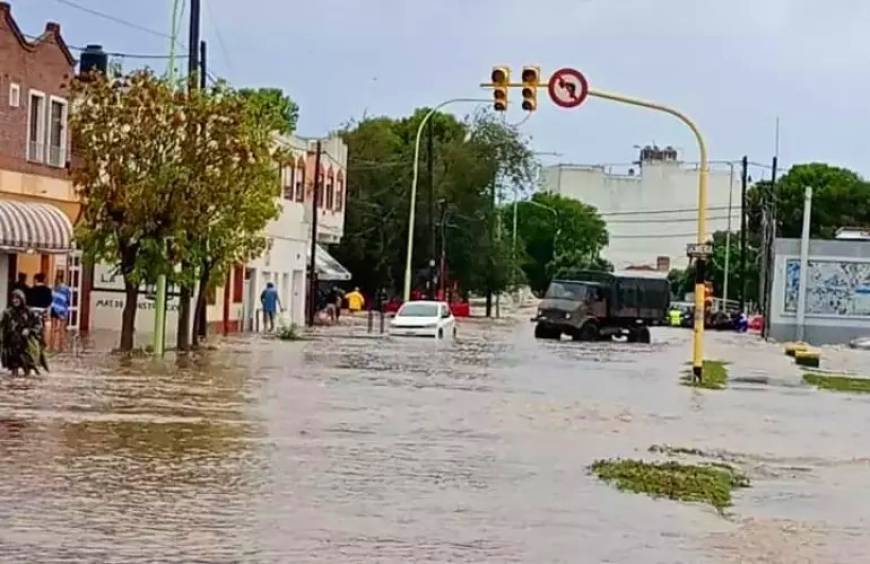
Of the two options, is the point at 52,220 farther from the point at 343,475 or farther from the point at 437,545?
the point at 437,545

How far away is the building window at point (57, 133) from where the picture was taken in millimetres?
47062

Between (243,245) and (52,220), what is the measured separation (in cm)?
603

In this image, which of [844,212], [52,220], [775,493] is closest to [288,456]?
[775,493]

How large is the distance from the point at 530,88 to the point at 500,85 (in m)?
0.65

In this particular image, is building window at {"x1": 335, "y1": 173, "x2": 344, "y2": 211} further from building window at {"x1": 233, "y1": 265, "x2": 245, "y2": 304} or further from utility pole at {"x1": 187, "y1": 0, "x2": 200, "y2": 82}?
utility pole at {"x1": 187, "y1": 0, "x2": 200, "y2": 82}

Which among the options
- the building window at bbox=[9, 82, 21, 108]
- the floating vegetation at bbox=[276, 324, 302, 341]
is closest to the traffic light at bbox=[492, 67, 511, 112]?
the building window at bbox=[9, 82, 21, 108]

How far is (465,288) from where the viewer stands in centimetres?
10169

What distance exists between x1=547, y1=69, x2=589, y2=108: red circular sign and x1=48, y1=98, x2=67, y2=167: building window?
19029mm

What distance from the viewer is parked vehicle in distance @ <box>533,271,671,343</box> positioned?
Answer: 219 ft

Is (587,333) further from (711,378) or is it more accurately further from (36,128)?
(36,128)

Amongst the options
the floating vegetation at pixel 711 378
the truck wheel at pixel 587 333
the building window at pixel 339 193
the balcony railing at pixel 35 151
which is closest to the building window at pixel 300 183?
the building window at pixel 339 193

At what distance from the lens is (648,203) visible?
514 feet

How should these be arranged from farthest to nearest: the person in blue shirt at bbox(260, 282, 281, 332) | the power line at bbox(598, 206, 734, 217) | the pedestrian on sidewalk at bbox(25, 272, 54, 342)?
the power line at bbox(598, 206, 734, 217), the person in blue shirt at bbox(260, 282, 281, 332), the pedestrian on sidewalk at bbox(25, 272, 54, 342)

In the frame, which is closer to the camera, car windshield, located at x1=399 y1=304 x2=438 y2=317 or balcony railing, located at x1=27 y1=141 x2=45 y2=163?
balcony railing, located at x1=27 y1=141 x2=45 y2=163
